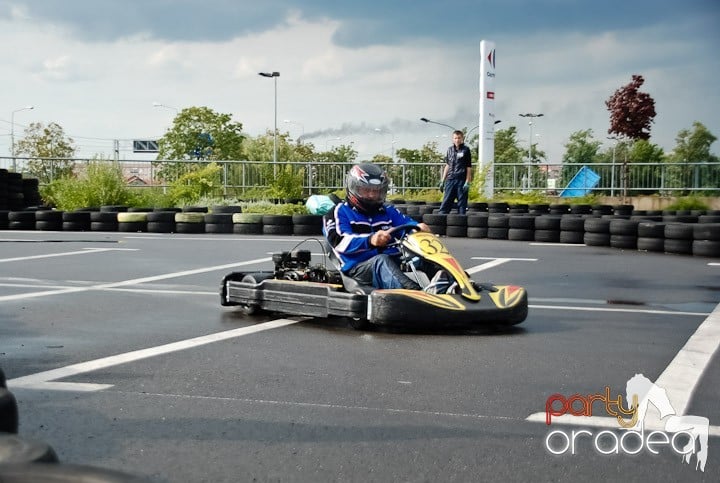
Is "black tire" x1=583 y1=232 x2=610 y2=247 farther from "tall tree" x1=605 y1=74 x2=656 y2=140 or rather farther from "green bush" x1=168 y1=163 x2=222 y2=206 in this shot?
"tall tree" x1=605 y1=74 x2=656 y2=140

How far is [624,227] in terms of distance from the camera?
14469 mm

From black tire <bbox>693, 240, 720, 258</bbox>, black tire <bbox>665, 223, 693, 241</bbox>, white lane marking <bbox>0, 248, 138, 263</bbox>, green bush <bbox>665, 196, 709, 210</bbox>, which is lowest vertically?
white lane marking <bbox>0, 248, 138, 263</bbox>

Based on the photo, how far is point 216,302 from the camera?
26.5 ft

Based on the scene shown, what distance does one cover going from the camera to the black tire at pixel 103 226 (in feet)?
62.8

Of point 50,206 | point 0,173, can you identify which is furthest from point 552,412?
point 50,206

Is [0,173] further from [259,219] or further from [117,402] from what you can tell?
[117,402]

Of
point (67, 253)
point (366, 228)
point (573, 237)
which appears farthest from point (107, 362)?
point (573, 237)

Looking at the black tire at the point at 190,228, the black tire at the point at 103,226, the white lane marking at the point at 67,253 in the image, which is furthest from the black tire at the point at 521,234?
the black tire at the point at 103,226

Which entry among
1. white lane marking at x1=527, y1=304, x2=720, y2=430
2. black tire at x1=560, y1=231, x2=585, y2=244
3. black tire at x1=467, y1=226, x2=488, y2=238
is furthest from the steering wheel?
black tire at x1=467, y1=226, x2=488, y2=238

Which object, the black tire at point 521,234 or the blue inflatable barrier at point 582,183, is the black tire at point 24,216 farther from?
the blue inflatable barrier at point 582,183

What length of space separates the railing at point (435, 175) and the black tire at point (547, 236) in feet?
38.0

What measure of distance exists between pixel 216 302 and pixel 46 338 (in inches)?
85.4

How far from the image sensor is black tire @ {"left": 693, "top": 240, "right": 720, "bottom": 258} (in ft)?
42.1

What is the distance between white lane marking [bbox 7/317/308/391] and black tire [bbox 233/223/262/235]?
11.4 meters
